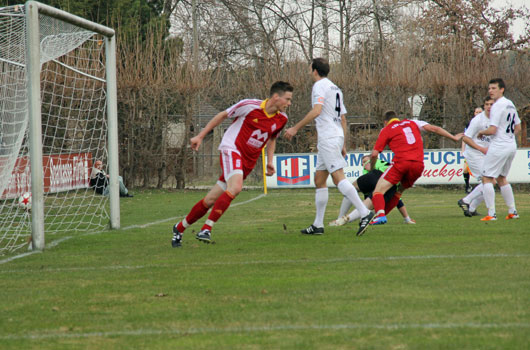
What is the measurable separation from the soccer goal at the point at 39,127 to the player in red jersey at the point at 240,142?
1943mm

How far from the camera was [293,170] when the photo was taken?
23547mm

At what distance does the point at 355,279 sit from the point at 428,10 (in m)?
33.1

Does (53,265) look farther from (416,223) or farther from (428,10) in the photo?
(428,10)

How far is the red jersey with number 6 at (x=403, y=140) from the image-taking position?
9.99 metres

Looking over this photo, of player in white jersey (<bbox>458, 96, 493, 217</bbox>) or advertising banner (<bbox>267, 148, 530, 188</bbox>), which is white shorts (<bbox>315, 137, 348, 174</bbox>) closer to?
player in white jersey (<bbox>458, 96, 493, 217</bbox>)

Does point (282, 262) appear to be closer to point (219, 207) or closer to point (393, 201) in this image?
point (219, 207)

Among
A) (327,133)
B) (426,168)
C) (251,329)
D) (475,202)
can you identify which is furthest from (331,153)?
(426,168)

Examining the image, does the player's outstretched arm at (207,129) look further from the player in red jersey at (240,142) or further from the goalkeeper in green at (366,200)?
the goalkeeper in green at (366,200)

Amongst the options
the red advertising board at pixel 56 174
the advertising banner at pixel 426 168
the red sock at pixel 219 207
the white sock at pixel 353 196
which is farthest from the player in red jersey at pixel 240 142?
the advertising banner at pixel 426 168

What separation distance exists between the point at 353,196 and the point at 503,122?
11.4 ft

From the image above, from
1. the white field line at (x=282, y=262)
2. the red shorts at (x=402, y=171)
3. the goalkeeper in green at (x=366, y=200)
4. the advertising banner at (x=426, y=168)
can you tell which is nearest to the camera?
the white field line at (x=282, y=262)

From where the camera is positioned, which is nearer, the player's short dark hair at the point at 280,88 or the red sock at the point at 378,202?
the player's short dark hair at the point at 280,88

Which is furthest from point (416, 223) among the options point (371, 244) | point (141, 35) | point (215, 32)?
point (215, 32)

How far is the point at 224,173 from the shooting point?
8.55 m
